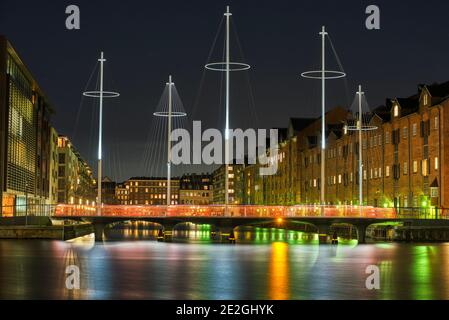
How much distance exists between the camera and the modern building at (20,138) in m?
97.2

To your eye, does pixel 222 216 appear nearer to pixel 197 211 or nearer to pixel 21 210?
pixel 197 211

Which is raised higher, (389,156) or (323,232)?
(389,156)

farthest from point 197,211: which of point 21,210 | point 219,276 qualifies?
point 219,276

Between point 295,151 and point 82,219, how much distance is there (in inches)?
3356

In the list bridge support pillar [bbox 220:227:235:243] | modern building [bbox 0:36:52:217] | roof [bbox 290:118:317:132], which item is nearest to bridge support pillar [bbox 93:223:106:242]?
modern building [bbox 0:36:52:217]

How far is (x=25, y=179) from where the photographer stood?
113 m

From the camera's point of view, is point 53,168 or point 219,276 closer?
point 219,276

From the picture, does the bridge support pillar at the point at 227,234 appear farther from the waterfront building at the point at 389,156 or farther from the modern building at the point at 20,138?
the modern building at the point at 20,138

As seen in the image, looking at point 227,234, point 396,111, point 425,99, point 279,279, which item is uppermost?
point 425,99

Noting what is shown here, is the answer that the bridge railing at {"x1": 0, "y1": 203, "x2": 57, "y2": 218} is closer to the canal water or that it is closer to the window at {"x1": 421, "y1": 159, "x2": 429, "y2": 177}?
the canal water

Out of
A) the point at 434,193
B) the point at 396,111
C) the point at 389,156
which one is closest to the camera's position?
the point at 434,193

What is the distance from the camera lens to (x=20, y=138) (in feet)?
353
